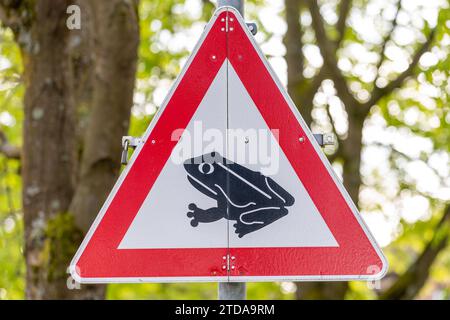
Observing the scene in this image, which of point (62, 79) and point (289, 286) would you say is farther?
point (289, 286)

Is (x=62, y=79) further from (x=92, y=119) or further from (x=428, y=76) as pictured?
(x=428, y=76)

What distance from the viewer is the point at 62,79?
548 cm

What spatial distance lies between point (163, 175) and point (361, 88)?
7.62m

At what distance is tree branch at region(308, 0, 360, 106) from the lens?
840 cm

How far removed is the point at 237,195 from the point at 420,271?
21.0ft

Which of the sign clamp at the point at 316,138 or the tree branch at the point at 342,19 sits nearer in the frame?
the sign clamp at the point at 316,138

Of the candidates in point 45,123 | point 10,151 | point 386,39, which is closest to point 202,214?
point 45,123

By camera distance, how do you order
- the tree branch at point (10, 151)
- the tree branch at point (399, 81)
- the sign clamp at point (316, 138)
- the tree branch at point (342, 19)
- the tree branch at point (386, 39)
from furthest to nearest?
the tree branch at point (342, 19), the tree branch at point (386, 39), the tree branch at point (399, 81), the tree branch at point (10, 151), the sign clamp at point (316, 138)

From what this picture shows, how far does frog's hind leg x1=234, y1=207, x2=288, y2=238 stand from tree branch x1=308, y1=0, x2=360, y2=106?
5.85 m

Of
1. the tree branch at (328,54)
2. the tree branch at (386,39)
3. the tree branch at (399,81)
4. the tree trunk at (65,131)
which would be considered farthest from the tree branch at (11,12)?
the tree branch at (386,39)

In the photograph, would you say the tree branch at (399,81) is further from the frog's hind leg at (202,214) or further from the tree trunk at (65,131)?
the frog's hind leg at (202,214)

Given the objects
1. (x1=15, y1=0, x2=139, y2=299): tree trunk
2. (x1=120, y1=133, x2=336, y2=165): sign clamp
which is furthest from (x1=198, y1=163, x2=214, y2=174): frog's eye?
(x1=15, y1=0, x2=139, y2=299): tree trunk

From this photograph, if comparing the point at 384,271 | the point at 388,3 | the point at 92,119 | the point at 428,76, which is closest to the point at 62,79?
the point at 92,119

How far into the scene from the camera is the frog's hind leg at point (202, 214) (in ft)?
8.96
